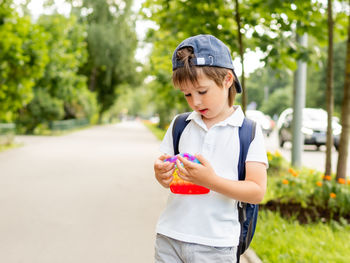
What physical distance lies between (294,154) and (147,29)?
406 cm

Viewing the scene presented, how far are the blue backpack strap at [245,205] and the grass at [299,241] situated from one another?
182 centimetres

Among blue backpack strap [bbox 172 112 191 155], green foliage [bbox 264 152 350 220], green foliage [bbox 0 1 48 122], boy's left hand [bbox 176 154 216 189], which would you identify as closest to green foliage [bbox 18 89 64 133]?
green foliage [bbox 0 1 48 122]

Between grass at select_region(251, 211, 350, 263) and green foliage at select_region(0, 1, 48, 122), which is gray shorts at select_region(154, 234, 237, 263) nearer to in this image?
grass at select_region(251, 211, 350, 263)

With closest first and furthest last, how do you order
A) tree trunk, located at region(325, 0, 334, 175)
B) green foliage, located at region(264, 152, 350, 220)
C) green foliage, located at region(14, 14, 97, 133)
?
green foliage, located at region(264, 152, 350, 220) → tree trunk, located at region(325, 0, 334, 175) → green foliage, located at region(14, 14, 97, 133)

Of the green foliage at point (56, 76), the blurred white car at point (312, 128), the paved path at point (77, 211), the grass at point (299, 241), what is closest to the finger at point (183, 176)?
the grass at point (299, 241)

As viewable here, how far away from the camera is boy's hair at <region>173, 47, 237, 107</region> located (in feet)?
5.15

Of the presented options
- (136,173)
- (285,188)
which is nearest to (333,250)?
(285,188)

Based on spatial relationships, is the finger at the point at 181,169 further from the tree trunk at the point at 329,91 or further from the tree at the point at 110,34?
the tree at the point at 110,34

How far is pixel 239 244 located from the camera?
1.74 m

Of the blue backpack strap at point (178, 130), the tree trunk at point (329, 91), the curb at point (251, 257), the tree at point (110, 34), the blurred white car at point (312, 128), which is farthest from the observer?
the tree at point (110, 34)

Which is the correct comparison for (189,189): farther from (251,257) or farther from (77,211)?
(77,211)

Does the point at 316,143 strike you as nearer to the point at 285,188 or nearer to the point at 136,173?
the point at 136,173

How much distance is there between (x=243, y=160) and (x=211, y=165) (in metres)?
0.13

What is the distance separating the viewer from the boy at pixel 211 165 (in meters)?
1.58
